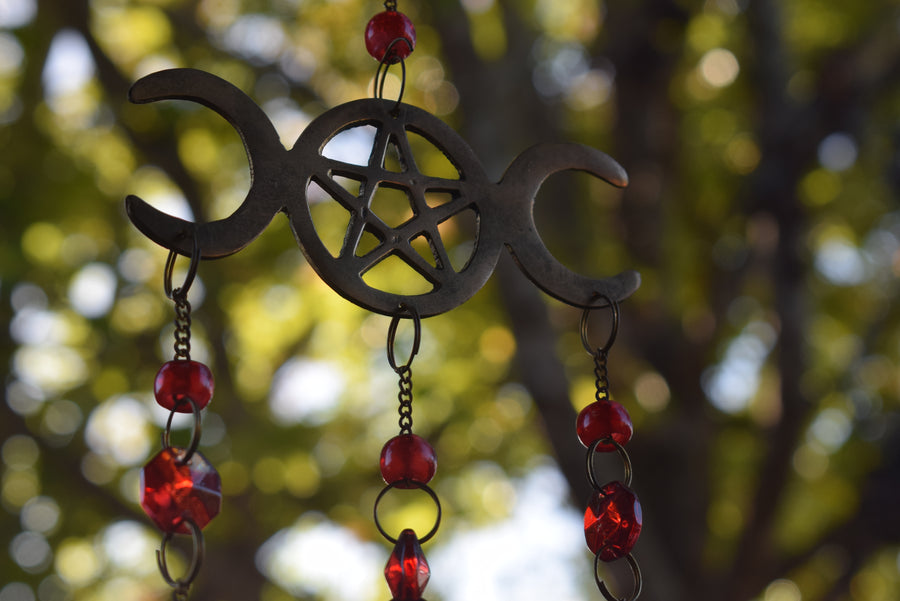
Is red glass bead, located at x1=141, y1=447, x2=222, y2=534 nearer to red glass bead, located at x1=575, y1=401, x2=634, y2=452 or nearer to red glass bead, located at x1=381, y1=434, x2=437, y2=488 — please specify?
red glass bead, located at x1=381, y1=434, x2=437, y2=488

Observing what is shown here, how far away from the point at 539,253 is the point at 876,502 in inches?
108

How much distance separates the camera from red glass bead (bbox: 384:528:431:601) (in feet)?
2.81

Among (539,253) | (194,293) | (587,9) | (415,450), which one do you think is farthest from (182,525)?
(587,9)

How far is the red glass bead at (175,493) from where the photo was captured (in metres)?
0.81

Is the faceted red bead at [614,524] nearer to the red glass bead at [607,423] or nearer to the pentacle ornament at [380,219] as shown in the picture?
the red glass bead at [607,423]

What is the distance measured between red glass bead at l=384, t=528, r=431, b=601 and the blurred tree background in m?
1.72

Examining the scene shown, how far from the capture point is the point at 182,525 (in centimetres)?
82

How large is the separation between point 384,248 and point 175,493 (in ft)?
1.15

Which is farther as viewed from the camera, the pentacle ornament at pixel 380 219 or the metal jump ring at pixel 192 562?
the pentacle ornament at pixel 380 219

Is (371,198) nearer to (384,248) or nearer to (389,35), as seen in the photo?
(384,248)

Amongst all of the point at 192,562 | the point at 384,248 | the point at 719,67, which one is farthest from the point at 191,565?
the point at 719,67

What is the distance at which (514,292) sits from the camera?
2.62 meters

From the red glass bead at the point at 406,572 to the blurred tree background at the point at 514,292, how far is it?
1716 millimetres

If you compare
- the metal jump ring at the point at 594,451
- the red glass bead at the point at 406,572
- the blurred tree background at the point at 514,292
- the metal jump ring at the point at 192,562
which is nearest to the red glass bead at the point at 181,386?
the metal jump ring at the point at 192,562
